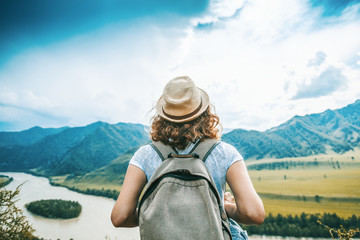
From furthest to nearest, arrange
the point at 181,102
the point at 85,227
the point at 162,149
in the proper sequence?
the point at 85,227 < the point at 181,102 < the point at 162,149

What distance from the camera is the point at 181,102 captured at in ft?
6.45

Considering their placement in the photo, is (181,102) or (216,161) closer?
(216,161)

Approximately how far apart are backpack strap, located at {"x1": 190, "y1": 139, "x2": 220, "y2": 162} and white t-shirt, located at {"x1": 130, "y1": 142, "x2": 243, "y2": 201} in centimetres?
3

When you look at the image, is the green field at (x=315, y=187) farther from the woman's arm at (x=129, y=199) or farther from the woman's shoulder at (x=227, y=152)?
the woman's arm at (x=129, y=199)

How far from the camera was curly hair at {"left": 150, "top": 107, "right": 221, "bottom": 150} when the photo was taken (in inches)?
72.5

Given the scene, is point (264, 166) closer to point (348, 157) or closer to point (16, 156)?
point (348, 157)

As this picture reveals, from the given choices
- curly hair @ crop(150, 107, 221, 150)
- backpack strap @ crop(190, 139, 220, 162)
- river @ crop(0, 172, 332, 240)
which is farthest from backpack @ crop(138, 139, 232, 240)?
river @ crop(0, 172, 332, 240)

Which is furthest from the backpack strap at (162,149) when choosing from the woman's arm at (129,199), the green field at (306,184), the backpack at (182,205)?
the green field at (306,184)

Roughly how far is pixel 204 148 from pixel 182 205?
520 millimetres

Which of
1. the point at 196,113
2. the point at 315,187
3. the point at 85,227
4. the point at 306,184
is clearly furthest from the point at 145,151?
the point at 306,184

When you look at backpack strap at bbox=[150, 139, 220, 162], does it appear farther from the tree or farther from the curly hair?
the tree

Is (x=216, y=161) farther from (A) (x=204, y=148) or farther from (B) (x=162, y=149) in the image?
(B) (x=162, y=149)

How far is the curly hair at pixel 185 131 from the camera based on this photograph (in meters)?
1.84

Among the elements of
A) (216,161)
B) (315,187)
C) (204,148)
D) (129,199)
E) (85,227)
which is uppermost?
(204,148)
